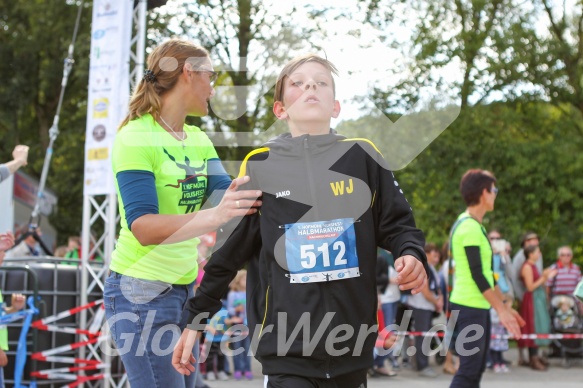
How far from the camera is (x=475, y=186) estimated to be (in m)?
6.59

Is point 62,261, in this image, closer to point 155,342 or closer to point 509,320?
point 509,320

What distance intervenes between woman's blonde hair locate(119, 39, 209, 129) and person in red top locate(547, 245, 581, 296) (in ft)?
35.6

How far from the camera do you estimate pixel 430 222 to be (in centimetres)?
2006

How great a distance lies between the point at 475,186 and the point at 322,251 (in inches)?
151

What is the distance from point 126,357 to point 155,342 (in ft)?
0.46

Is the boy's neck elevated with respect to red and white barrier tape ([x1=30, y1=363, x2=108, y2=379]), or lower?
elevated

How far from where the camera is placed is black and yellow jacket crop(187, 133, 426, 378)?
297 centimetres

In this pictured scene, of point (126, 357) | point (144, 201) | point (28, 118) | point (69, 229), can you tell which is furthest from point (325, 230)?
point (28, 118)

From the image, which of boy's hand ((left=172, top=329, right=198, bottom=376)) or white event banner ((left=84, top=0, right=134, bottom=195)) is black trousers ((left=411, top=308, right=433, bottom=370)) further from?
boy's hand ((left=172, top=329, right=198, bottom=376))

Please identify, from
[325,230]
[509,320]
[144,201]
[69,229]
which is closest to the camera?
[325,230]

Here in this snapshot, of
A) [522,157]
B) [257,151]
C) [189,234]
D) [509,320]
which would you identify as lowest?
[509,320]

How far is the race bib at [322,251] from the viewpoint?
298 cm

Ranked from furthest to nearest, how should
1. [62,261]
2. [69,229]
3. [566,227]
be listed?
1. [69,229]
2. [566,227]
3. [62,261]

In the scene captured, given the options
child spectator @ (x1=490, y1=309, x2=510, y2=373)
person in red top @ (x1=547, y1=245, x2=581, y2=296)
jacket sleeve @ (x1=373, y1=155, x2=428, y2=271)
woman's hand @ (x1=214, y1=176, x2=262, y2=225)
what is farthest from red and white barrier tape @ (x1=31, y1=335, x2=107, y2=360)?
person in red top @ (x1=547, y1=245, x2=581, y2=296)
